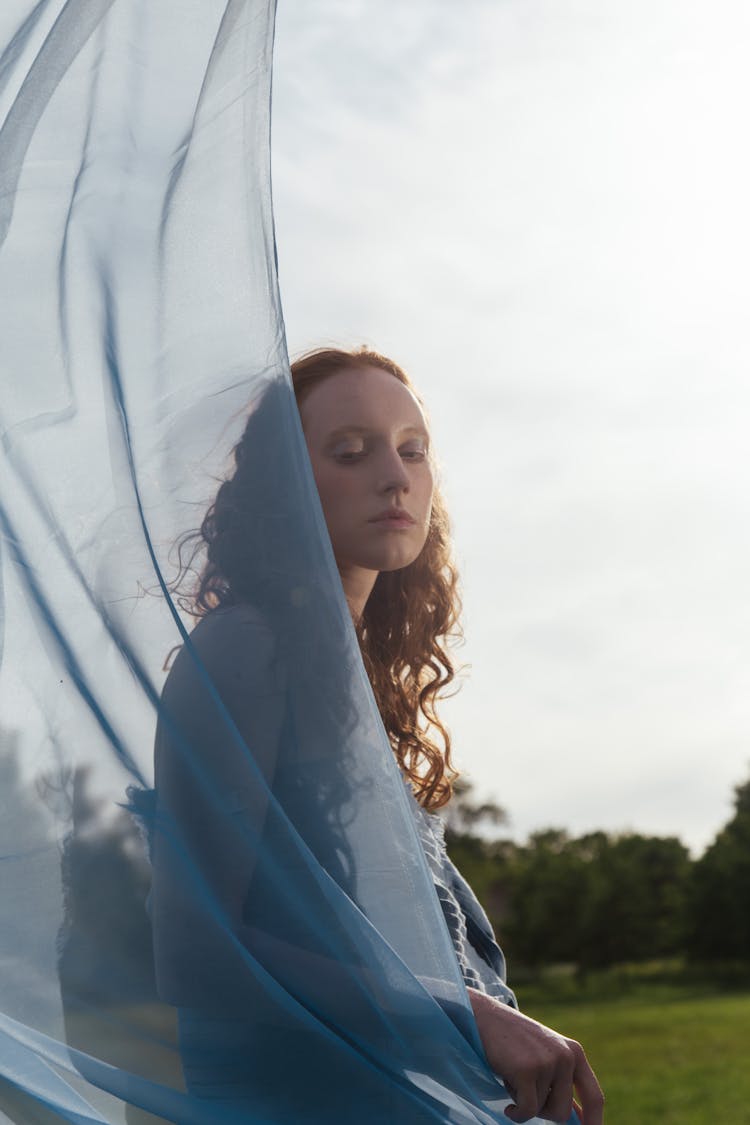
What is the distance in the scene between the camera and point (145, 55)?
1550 millimetres

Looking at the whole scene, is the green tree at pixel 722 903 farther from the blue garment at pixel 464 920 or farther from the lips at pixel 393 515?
the lips at pixel 393 515

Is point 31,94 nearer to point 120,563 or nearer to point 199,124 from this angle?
point 199,124

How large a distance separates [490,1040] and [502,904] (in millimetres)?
42961

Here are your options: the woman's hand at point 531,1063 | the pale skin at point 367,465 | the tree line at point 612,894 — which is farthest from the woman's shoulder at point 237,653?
the tree line at point 612,894

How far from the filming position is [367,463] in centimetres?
167

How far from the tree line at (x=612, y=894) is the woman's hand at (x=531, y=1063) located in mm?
33213

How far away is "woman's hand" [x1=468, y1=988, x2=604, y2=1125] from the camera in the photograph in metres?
1.35

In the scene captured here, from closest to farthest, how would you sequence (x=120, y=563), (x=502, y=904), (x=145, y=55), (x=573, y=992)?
(x=120, y=563)
(x=145, y=55)
(x=573, y=992)
(x=502, y=904)

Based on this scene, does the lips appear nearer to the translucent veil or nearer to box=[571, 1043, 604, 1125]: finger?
the translucent veil

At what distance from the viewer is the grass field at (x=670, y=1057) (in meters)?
11.7

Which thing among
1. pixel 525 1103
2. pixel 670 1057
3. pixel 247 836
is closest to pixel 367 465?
pixel 247 836

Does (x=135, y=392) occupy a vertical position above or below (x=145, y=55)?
below

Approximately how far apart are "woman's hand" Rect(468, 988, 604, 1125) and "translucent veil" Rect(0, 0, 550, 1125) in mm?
24

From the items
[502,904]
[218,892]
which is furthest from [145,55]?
[502,904]
